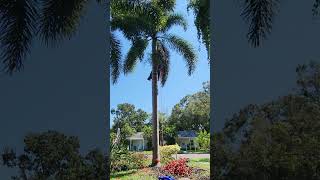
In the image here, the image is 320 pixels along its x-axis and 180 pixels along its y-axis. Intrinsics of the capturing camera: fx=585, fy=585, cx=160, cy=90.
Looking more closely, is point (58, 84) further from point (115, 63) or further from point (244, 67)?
point (115, 63)

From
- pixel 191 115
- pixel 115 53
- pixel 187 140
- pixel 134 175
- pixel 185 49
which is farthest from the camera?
pixel 191 115

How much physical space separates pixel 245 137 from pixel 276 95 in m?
0.81

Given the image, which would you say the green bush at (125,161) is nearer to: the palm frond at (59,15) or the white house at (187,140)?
the white house at (187,140)

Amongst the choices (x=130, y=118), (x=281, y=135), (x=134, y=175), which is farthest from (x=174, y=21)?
(x=281, y=135)

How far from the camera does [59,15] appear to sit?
714 cm

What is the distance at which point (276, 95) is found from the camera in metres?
8.84

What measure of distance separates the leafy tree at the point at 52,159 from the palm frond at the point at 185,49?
718 centimetres

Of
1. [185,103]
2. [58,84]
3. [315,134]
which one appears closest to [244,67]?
[315,134]

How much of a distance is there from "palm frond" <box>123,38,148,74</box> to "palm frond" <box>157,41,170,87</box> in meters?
0.50

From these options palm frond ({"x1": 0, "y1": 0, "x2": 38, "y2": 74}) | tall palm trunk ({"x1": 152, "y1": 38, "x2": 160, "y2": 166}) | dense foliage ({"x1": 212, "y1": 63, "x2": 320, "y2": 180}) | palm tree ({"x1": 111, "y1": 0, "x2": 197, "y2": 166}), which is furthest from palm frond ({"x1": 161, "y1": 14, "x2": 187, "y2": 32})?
palm frond ({"x1": 0, "y1": 0, "x2": 38, "y2": 74})

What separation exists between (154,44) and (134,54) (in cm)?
73

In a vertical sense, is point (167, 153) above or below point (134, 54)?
below

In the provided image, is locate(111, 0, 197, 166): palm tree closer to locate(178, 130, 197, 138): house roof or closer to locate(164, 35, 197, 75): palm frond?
locate(164, 35, 197, 75): palm frond

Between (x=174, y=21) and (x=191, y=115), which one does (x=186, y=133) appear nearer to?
(x=191, y=115)
